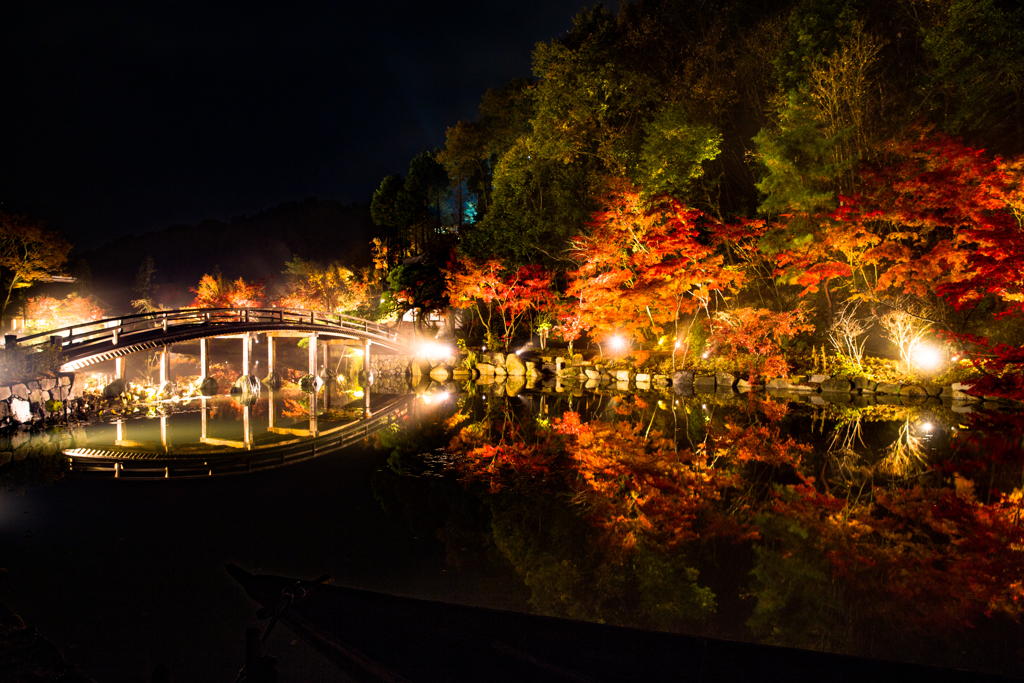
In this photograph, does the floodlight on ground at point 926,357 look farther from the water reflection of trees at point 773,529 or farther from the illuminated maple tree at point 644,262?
the water reflection of trees at point 773,529

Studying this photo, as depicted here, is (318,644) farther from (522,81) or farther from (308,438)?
(522,81)

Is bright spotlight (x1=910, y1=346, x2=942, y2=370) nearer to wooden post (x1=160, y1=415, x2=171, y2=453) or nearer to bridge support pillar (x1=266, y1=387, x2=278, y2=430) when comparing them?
bridge support pillar (x1=266, y1=387, x2=278, y2=430)

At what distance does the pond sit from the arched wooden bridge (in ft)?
13.9

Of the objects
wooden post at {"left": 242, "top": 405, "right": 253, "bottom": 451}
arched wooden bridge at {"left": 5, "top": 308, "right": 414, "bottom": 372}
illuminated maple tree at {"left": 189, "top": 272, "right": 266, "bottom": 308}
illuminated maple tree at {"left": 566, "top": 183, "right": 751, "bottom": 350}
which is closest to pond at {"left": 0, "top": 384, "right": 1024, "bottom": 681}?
wooden post at {"left": 242, "top": 405, "right": 253, "bottom": 451}

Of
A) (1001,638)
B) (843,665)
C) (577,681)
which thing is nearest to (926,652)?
(1001,638)

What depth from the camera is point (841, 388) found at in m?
14.9

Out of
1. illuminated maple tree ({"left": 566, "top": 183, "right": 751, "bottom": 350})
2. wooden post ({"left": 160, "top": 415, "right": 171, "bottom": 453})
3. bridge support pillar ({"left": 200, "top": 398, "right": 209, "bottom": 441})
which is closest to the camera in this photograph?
wooden post ({"left": 160, "top": 415, "right": 171, "bottom": 453})

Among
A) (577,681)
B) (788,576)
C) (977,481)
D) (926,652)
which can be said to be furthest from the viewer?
(977,481)

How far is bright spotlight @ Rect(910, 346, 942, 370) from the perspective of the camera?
14445 millimetres

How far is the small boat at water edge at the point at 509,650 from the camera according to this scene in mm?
2307

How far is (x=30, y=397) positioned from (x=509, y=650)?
13.0m

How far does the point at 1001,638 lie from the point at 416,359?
20355 mm

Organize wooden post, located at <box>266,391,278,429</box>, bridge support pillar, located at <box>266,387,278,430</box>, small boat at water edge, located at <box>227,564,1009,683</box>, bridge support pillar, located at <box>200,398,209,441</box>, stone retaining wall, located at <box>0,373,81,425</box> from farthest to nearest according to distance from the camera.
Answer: wooden post, located at <box>266,391,278,429</box>
bridge support pillar, located at <box>266,387,278,430</box>
stone retaining wall, located at <box>0,373,81,425</box>
bridge support pillar, located at <box>200,398,209,441</box>
small boat at water edge, located at <box>227,564,1009,683</box>

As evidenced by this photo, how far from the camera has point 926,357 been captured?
14.6 m
